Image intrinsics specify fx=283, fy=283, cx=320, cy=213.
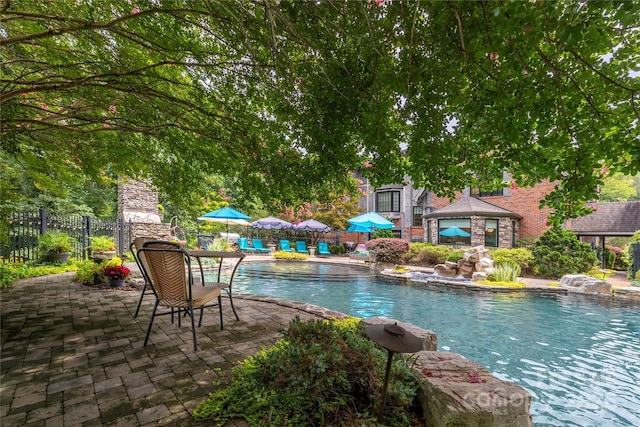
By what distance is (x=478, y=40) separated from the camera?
1614 mm

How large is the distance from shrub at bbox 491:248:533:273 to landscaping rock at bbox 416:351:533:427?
35.1ft

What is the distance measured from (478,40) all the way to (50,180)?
328 inches

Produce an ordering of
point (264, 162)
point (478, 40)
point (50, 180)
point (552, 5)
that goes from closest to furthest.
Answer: point (552, 5) < point (478, 40) < point (264, 162) < point (50, 180)

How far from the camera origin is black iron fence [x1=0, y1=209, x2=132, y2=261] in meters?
7.80

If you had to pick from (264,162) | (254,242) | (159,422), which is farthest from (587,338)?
(254,242)

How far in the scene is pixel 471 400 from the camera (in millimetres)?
1695

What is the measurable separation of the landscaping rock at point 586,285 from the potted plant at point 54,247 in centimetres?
1507

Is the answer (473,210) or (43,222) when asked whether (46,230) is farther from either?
(473,210)

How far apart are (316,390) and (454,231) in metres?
14.9

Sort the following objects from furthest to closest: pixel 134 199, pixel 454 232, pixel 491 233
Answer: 1. pixel 454 232
2. pixel 491 233
3. pixel 134 199

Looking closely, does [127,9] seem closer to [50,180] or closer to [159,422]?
[159,422]

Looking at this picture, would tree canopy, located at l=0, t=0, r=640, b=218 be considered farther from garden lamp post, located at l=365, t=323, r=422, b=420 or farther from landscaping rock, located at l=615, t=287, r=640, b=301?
landscaping rock, located at l=615, t=287, r=640, b=301

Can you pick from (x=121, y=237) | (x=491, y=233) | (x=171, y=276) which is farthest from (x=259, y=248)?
(x=171, y=276)

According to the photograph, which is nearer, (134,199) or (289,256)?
(134,199)
